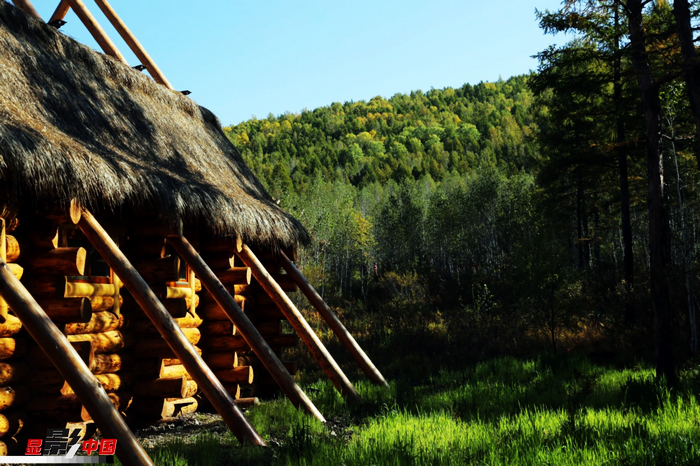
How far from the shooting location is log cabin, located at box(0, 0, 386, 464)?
17.2 ft

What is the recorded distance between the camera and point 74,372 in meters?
4.19

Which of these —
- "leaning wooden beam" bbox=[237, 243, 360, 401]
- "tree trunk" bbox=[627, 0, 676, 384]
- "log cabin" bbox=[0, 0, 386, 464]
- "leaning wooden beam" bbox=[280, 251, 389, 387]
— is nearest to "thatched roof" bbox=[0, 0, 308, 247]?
"log cabin" bbox=[0, 0, 386, 464]

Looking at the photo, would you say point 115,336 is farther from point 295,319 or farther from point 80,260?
point 295,319

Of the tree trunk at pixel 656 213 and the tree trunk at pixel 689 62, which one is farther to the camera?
the tree trunk at pixel 656 213

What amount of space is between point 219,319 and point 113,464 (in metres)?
4.12

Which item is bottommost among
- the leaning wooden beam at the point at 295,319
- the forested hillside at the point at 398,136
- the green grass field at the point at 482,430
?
the green grass field at the point at 482,430

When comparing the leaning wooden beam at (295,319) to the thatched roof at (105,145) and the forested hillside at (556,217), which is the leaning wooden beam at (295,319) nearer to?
the thatched roof at (105,145)

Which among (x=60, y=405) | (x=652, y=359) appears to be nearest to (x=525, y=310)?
(x=652, y=359)

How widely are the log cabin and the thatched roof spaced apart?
0.02m

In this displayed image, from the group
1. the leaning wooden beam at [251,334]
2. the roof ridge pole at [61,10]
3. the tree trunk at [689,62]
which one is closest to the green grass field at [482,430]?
the leaning wooden beam at [251,334]

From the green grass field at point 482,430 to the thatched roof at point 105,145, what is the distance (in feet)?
9.01

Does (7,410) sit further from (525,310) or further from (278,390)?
(525,310)

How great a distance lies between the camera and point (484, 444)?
15.4 feet

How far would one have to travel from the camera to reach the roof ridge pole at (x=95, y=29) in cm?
1005
